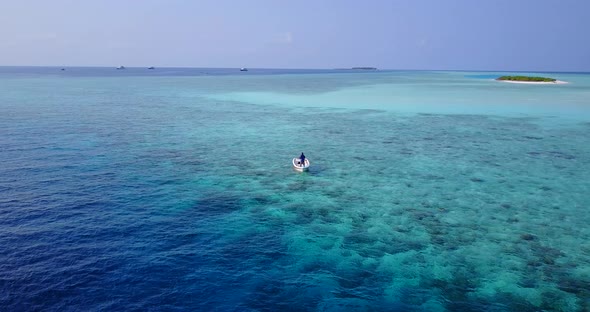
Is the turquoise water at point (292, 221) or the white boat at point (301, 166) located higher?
the white boat at point (301, 166)

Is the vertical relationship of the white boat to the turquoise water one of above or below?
above

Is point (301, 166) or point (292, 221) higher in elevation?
point (301, 166)

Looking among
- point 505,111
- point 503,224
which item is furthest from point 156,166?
point 505,111

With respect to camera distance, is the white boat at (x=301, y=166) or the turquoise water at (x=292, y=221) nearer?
the turquoise water at (x=292, y=221)

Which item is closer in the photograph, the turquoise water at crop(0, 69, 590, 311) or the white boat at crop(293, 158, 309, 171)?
the turquoise water at crop(0, 69, 590, 311)

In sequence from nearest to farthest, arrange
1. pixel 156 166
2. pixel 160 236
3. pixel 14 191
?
pixel 160 236 < pixel 14 191 < pixel 156 166

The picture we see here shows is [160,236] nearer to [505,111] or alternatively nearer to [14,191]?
[14,191]

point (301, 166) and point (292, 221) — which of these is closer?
point (292, 221)

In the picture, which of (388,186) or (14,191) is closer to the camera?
(14,191)
